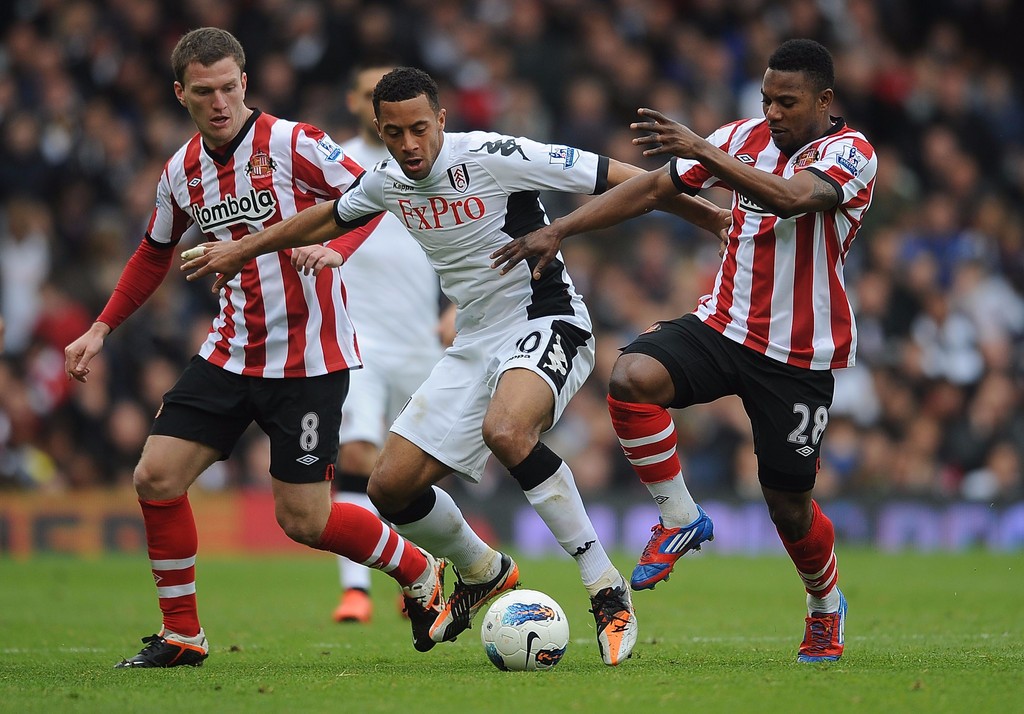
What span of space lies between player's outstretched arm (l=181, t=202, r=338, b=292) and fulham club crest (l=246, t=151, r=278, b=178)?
0.31 metres

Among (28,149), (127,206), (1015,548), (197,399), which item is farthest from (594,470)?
(197,399)

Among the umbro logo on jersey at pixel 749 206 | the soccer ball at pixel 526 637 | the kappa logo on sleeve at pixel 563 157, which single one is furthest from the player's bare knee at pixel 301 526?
the umbro logo on jersey at pixel 749 206

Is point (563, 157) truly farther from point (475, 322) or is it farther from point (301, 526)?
point (301, 526)

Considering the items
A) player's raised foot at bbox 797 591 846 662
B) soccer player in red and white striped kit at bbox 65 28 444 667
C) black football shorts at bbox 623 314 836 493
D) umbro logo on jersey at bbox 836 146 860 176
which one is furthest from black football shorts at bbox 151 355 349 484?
umbro logo on jersey at bbox 836 146 860 176

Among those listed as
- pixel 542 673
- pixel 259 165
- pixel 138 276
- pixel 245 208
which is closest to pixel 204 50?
pixel 259 165

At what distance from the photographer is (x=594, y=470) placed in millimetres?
15070

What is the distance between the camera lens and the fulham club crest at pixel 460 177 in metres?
6.45

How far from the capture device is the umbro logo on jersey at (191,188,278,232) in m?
6.73

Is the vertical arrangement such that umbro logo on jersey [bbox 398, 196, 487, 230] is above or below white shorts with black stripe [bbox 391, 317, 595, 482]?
above

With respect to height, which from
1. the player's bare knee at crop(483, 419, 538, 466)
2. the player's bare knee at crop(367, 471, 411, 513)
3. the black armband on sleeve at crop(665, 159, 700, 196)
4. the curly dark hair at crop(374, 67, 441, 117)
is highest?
the curly dark hair at crop(374, 67, 441, 117)

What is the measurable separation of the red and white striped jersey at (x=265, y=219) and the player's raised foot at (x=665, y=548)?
5.71 feet

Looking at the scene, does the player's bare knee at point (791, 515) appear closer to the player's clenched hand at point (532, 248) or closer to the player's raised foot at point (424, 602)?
the player's clenched hand at point (532, 248)

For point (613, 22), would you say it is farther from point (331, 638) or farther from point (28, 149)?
point (331, 638)

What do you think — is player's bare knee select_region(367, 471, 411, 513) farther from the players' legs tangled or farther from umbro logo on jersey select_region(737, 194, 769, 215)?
umbro logo on jersey select_region(737, 194, 769, 215)
